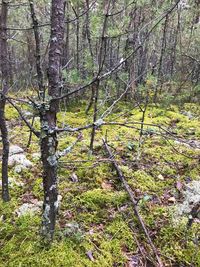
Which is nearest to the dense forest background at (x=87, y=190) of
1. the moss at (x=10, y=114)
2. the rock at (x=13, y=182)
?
the rock at (x=13, y=182)

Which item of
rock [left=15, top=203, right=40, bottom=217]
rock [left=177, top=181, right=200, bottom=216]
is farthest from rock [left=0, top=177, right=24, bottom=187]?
rock [left=177, top=181, right=200, bottom=216]

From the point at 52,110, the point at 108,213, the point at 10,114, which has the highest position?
the point at 52,110

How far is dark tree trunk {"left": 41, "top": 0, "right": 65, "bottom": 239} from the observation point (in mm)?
1589

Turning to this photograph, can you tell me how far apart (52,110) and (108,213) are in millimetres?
1239

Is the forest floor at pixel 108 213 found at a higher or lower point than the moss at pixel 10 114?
lower

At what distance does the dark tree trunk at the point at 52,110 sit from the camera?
159 cm

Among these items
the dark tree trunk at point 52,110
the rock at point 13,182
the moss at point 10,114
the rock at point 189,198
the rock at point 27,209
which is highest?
the dark tree trunk at point 52,110

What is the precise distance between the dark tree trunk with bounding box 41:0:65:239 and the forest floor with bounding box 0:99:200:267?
0.12 metres

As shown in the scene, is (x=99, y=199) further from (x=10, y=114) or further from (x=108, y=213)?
(x=10, y=114)

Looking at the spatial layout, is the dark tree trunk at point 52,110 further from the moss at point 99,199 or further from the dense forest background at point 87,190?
the moss at point 99,199

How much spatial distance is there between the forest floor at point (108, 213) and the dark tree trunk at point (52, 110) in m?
0.12

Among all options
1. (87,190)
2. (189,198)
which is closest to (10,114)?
(87,190)

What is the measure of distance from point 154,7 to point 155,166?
18.0 feet

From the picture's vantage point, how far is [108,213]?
2457mm
